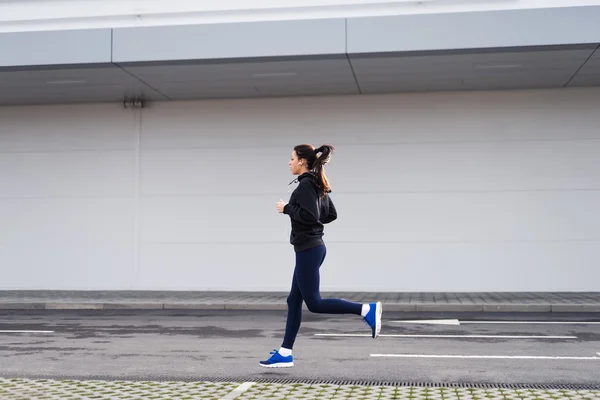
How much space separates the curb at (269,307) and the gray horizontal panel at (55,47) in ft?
13.6

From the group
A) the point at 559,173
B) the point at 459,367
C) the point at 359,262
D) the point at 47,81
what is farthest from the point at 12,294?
the point at 459,367

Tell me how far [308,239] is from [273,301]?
27.2 ft

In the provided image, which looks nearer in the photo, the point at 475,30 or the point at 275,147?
the point at 475,30

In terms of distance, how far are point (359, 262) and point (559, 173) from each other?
4180mm

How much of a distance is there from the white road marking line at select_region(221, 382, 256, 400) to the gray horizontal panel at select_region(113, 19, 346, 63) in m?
9.33

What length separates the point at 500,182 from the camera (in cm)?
1794

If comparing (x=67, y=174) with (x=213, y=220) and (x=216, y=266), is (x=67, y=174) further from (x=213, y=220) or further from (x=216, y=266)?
(x=216, y=266)

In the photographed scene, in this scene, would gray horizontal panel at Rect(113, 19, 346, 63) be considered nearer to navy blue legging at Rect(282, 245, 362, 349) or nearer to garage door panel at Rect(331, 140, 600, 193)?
garage door panel at Rect(331, 140, 600, 193)

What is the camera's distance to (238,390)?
251 inches

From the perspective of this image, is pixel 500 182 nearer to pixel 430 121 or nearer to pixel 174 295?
pixel 430 121

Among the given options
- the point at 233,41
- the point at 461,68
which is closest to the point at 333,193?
the point at 461,68

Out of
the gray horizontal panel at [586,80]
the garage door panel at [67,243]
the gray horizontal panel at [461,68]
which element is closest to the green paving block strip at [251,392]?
the gray horizontal panel at [461,68]

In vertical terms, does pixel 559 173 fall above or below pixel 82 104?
below

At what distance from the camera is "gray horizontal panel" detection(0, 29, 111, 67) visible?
15930 millimetres
